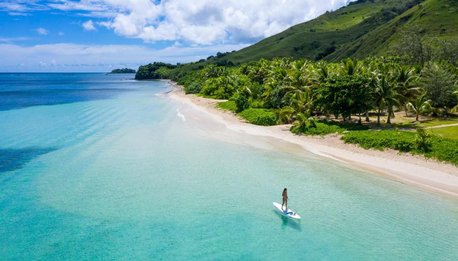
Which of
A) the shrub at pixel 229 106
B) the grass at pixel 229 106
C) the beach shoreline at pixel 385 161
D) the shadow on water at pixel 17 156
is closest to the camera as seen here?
the beach shoreline at pixel 385 161

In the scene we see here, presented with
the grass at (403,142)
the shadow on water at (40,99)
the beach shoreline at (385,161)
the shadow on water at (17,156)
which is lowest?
the shadow on water at (40,99)

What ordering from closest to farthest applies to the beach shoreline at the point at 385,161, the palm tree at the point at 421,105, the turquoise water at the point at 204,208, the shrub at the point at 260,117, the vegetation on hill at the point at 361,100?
1. the turquoise water at the point at 204,208
2. the beach shoreline at the point at 385,161
3. the vegetation on hill at the point at 361,100
4. the palm tree at the point at 421,105
5. the shrub at the point at 260,117

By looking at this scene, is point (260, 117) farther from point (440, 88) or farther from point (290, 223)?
point (290, 223)

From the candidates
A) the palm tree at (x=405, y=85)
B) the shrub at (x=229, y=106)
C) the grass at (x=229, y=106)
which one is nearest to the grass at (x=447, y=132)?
the palm tree at (x=405, y=85)

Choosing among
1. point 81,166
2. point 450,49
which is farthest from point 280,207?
point 450,49

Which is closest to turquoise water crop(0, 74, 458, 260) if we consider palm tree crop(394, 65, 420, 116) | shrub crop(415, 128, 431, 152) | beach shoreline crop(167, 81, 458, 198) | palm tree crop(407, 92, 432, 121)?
beach shoreline crop(167, 81, 458, 198)

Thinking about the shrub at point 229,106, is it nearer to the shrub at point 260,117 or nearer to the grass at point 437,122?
the shrub at point 260,117

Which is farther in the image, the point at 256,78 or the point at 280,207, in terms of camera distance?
the point at 256,78

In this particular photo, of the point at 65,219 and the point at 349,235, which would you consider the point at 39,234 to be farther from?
the point at 349,235
